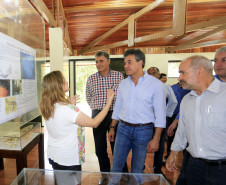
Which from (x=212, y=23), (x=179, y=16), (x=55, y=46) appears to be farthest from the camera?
(x=212, y=23)

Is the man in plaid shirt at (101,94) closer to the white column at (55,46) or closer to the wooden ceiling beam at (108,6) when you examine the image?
the white column at (55,46)

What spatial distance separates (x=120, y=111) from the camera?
1.76 m

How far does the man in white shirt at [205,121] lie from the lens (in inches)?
41.8

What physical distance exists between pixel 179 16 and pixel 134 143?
2.19m

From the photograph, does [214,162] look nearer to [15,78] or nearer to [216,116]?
[216,116]

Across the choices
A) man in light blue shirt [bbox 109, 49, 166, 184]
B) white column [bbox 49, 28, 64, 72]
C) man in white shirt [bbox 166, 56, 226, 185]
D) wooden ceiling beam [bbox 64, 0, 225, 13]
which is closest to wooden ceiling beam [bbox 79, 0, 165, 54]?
wooden ceiling beam [bbox 64, 0, 225, 13]

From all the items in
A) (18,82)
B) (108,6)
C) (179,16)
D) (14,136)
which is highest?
(108,6)

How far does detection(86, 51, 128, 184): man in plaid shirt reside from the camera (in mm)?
2242

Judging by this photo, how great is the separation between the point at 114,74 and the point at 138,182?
61.9 inches

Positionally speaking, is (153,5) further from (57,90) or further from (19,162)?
(19,162)

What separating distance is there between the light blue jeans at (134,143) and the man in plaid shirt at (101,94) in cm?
60

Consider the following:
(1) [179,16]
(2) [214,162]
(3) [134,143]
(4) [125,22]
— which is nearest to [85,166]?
(3) [134,143]

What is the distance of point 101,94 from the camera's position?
226cm

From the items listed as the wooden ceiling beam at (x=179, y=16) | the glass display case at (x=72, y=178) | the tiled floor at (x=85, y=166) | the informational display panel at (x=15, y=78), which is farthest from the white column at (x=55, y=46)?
the glass display case at (x=72, y=178)
